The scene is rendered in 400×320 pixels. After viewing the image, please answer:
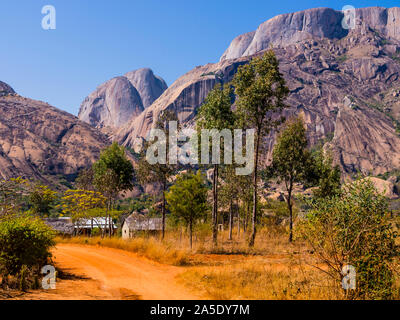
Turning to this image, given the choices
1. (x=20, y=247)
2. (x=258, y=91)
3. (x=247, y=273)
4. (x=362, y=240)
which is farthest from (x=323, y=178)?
(x=20, y=247)

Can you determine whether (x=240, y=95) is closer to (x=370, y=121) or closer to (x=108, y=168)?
(x=108, y=168)

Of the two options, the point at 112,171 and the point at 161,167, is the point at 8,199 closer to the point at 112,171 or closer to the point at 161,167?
the point at 161,167

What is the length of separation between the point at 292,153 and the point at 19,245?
24686mm

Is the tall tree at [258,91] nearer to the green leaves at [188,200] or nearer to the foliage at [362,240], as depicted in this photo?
the green leaves at [188,200]

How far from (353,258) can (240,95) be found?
744 inches

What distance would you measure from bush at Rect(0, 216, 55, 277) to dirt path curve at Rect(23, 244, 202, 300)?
4.31 feet

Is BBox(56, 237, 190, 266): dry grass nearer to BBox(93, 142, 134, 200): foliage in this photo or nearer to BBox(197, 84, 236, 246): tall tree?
BBox(197, 84, 236, 246): tall tree

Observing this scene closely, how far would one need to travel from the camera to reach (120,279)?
1257 cm

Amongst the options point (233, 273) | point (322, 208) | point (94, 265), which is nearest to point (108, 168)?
point (94, 265)

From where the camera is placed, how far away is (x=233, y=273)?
12.8 meters

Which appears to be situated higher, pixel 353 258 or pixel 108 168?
pixel 108 168

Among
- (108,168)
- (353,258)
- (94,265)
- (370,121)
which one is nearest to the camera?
(353,258)

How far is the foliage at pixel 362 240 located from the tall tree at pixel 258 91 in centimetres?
1571
